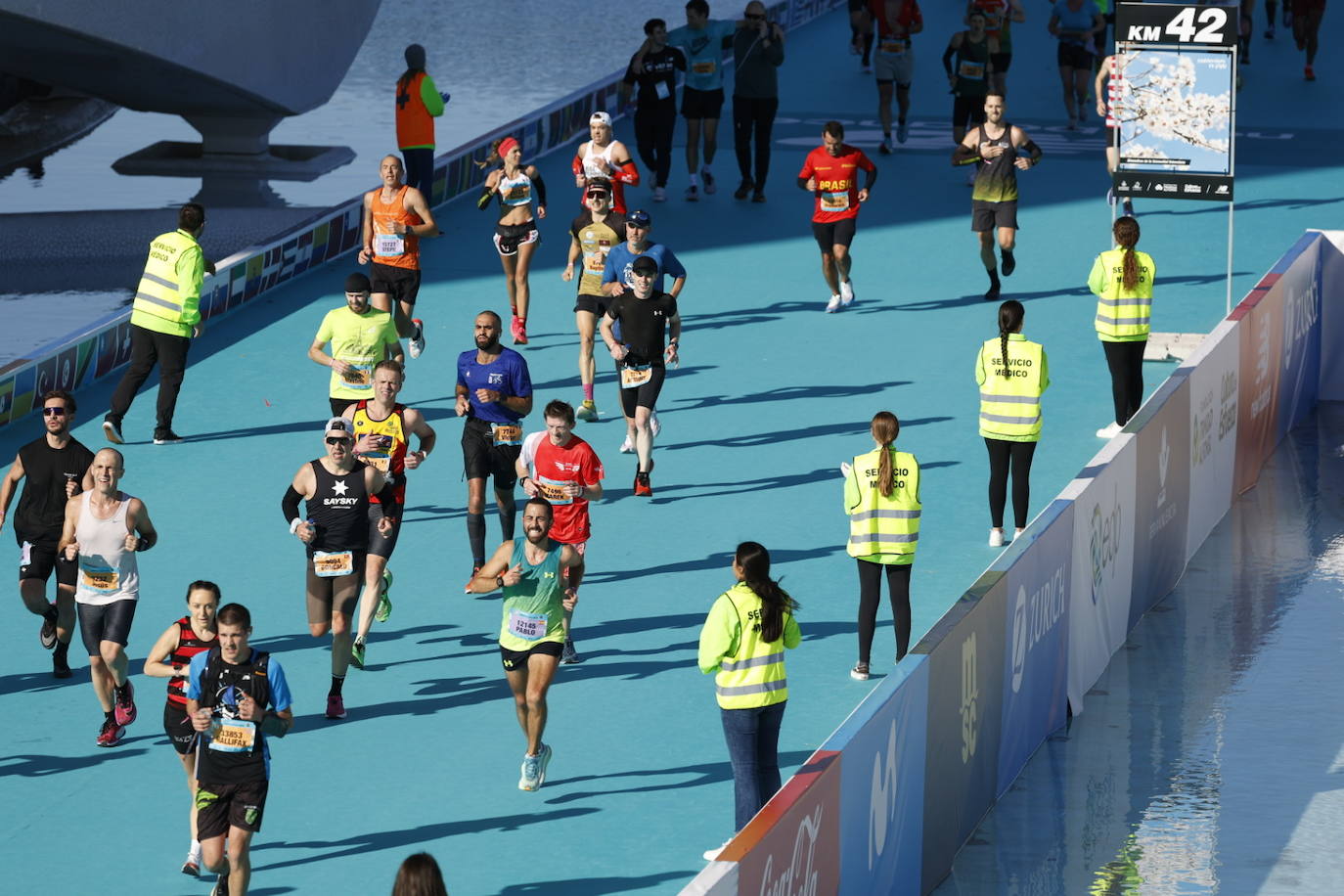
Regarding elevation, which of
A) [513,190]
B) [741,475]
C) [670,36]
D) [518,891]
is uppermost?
[670,36]

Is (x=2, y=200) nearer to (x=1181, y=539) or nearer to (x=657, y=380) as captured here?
(x=657, y=380)

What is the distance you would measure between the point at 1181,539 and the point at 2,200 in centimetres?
1963

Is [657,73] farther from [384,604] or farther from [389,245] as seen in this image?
[384,604]

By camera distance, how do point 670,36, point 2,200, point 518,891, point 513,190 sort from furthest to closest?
point 2,200, point 670,36, point 513,190, point 518,891

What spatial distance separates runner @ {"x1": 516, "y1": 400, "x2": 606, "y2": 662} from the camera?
42.4 feet

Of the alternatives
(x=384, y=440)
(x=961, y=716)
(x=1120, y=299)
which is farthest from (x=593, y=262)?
(x=961, y=716)

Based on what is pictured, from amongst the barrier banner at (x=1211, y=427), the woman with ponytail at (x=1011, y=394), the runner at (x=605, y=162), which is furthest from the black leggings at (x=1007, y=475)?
the runner at (x=605, y=162)

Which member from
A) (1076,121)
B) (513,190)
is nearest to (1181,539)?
(513,190)

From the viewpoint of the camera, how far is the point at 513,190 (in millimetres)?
19297

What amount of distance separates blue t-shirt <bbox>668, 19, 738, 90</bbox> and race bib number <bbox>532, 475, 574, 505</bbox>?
1282 cm

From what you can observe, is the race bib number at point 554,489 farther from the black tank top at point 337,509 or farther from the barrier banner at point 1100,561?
the barrier banner at point 1100,561

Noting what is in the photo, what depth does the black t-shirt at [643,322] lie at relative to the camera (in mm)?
15844

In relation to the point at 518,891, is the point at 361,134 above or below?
above

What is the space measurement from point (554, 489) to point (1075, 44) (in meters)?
18.6
